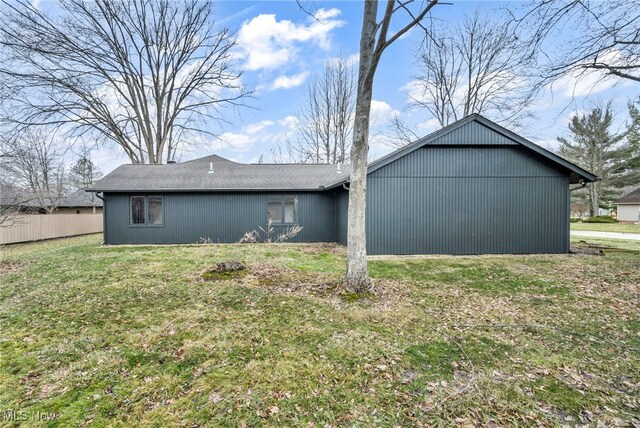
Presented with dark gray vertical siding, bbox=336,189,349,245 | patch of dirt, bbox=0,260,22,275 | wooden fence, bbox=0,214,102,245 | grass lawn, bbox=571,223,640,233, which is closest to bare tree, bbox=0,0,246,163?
wooden fence, bbox=0,214,102,245

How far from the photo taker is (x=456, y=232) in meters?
9.18

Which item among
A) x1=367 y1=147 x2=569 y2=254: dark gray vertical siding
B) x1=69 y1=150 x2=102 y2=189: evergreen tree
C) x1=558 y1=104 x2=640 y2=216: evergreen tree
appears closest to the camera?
x1=367 y1=147 x2=569 y2=254: dark gray vertical siding

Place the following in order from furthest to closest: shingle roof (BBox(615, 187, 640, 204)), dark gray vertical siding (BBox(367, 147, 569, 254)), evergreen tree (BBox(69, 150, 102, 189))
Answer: shingle roof (BBox(615, 187, 640, 204)) < evergreen tree (BBox(69, 150, 102, 189)) < dark gray vertical siding (BBox(367, 147, 569, 254))

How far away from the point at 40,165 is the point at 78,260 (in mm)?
17609

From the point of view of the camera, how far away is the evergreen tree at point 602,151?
24.1 metres

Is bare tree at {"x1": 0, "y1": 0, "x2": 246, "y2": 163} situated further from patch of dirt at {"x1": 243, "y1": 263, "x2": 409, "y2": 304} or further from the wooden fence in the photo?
patch of dirt at {"x1": 243, "y1": 263, "x2": 409, "y2": 304}

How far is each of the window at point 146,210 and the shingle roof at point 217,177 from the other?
535 mm

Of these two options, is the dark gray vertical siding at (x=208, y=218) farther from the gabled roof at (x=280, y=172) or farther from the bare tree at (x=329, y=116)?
the bare tree at (x=329, y=116)

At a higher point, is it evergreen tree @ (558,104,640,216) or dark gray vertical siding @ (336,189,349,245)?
evergreen tree @ (558,104,640,216)

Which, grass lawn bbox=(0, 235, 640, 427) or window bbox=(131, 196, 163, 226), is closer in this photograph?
grass lawn bbox=(0, 235, 640, 427)

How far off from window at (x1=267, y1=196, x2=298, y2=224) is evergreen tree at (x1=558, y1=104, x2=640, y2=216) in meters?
27.4

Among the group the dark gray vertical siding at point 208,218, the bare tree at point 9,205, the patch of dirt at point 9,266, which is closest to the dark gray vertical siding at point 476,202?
the dark gray vertical siding at point 208,218

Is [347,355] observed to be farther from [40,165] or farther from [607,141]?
[607,141]

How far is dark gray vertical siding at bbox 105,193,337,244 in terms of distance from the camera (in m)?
11.3
